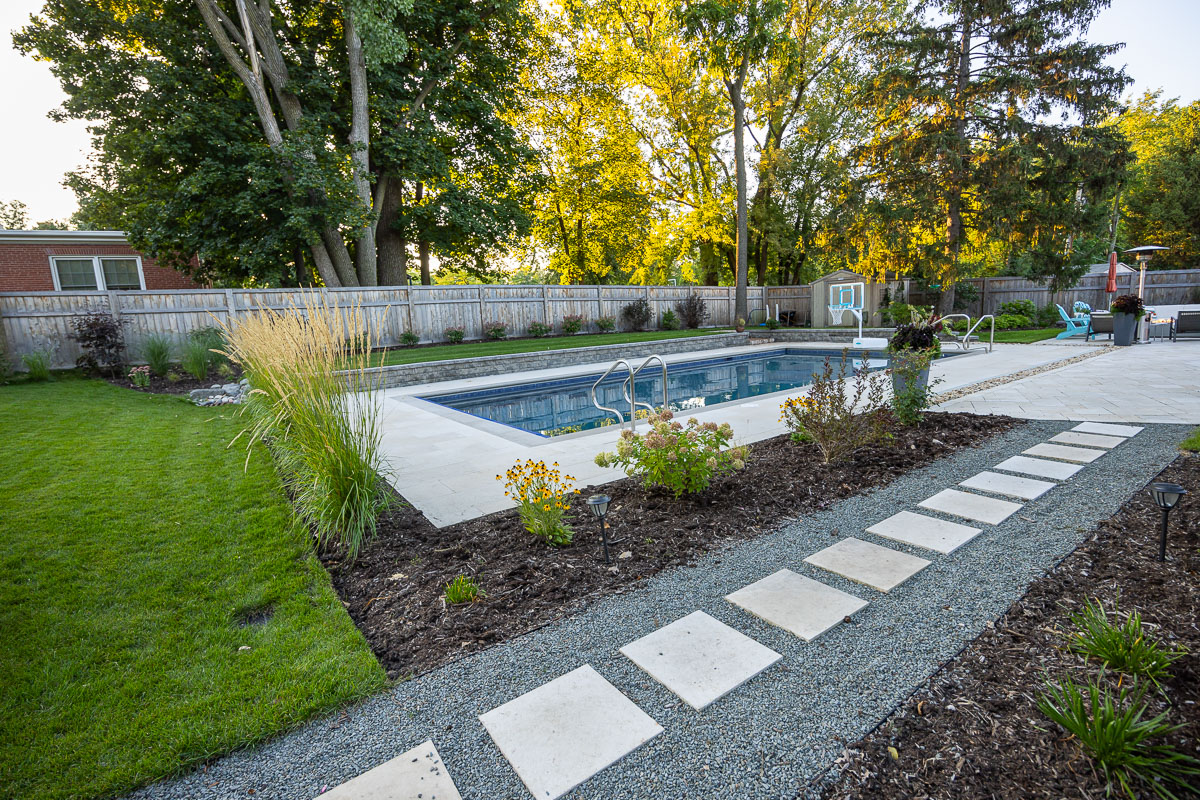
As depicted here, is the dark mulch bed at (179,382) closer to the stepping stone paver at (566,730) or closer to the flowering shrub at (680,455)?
the flowering shrub at (680,455)

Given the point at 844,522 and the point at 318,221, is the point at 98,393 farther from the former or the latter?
the point at 844,522

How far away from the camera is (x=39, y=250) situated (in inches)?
498

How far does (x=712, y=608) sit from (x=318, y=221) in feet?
37.6

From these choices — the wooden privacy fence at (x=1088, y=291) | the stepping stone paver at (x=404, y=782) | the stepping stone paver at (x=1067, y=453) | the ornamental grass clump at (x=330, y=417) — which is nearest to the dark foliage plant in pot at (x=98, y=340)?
the ornamental grass clump at (x=330, y=417)

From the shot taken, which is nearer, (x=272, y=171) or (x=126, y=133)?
(x=272, y=171)

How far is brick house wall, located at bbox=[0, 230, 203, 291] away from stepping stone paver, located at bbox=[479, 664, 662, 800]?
17146mm

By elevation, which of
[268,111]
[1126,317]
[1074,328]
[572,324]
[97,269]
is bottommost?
[1074,328]

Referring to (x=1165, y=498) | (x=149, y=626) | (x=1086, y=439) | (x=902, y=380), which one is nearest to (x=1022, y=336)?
(x=902, y=380)

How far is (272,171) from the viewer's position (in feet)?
32.8

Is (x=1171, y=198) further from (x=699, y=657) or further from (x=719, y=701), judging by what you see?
(x=719, y=701)

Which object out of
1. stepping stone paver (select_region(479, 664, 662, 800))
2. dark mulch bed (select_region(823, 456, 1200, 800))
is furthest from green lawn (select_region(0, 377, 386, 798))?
dark mulch bed (select_region(823, 456, 1200, 800))

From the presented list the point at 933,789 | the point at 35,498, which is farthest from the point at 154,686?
the point at 35,498

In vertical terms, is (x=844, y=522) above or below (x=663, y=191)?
below

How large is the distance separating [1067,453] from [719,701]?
11.8 feet
